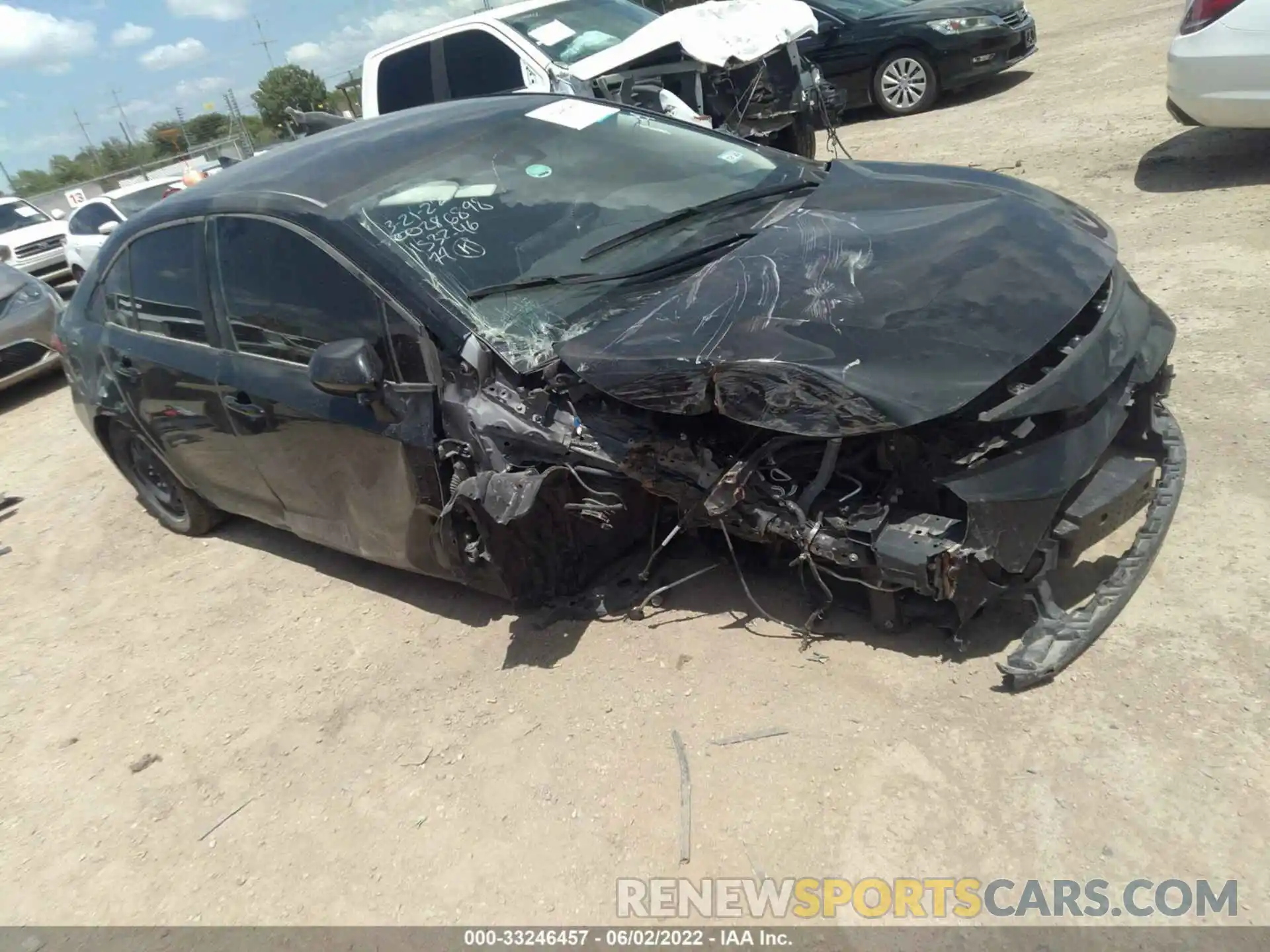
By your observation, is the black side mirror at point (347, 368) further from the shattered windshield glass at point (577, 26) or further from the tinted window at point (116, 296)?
the shattered windshield glass at point (577, 26)

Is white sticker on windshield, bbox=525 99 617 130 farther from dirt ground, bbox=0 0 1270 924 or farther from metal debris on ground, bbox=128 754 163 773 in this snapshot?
metal debris on ground, bbox=128 754 163 773

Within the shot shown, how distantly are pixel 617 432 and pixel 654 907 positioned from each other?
1354 mm

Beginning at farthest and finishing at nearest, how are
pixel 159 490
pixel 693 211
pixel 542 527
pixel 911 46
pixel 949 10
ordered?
pixel 911 46 → pixel 949 10 → pixel 159 490 → pixel 693 211 → pixel 542 527

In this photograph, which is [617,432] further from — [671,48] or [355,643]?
[671,48]

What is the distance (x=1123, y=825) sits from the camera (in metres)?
2.24

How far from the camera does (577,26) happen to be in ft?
26.4

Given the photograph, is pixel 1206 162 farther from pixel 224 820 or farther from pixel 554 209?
pixel 224 820

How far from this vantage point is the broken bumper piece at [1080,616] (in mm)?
2623

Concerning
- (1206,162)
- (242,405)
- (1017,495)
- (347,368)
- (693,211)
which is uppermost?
(693,211)

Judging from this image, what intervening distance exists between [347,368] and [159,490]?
2680mm

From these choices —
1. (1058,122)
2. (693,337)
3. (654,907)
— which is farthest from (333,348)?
(1058,122)

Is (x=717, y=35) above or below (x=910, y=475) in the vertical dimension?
above

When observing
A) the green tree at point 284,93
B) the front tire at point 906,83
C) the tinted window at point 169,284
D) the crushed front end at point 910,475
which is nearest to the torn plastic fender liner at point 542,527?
the crushed front end at point 910,475

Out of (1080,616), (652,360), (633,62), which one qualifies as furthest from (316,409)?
(633,62)
